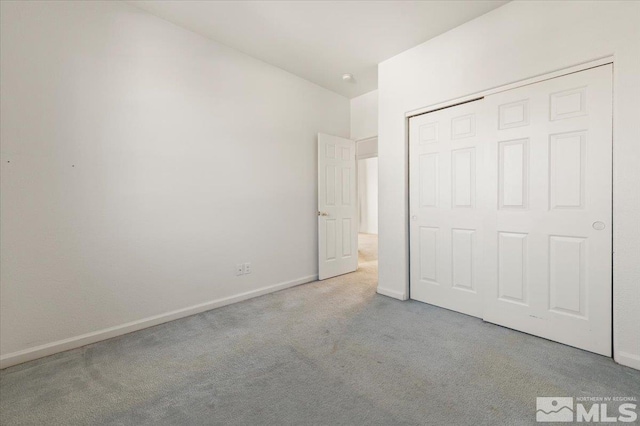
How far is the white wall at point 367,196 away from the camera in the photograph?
9.09 meters

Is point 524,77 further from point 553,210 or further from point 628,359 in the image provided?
point 628,359

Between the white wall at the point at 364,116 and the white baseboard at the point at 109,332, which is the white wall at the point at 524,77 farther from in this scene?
the white baseboard at the point at 109,332

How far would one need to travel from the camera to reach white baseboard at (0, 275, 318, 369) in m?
1.98

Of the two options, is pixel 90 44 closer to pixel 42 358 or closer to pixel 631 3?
pixel 42 358

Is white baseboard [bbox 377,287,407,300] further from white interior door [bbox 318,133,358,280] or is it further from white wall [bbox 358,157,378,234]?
white wall [bbox 358,157,378,234]

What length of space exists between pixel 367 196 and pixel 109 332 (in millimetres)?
7821

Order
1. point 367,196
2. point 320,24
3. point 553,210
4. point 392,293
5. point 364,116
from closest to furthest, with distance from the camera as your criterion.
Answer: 1. point 553,210
2. point 320,24
3. point 392,293
4. point 364,116
5. point 367,196

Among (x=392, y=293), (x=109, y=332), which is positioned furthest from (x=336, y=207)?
(x=109, y=332)

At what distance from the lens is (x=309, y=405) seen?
152 centimetres

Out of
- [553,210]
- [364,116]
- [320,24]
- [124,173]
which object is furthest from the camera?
[364,116]

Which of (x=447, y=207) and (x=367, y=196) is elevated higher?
(x=367, y=196)

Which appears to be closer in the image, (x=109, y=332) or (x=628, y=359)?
(x=628, y=359)

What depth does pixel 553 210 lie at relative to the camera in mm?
2172

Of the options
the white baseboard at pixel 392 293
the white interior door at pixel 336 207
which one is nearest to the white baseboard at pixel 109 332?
the white interior door at pixel 336 207
